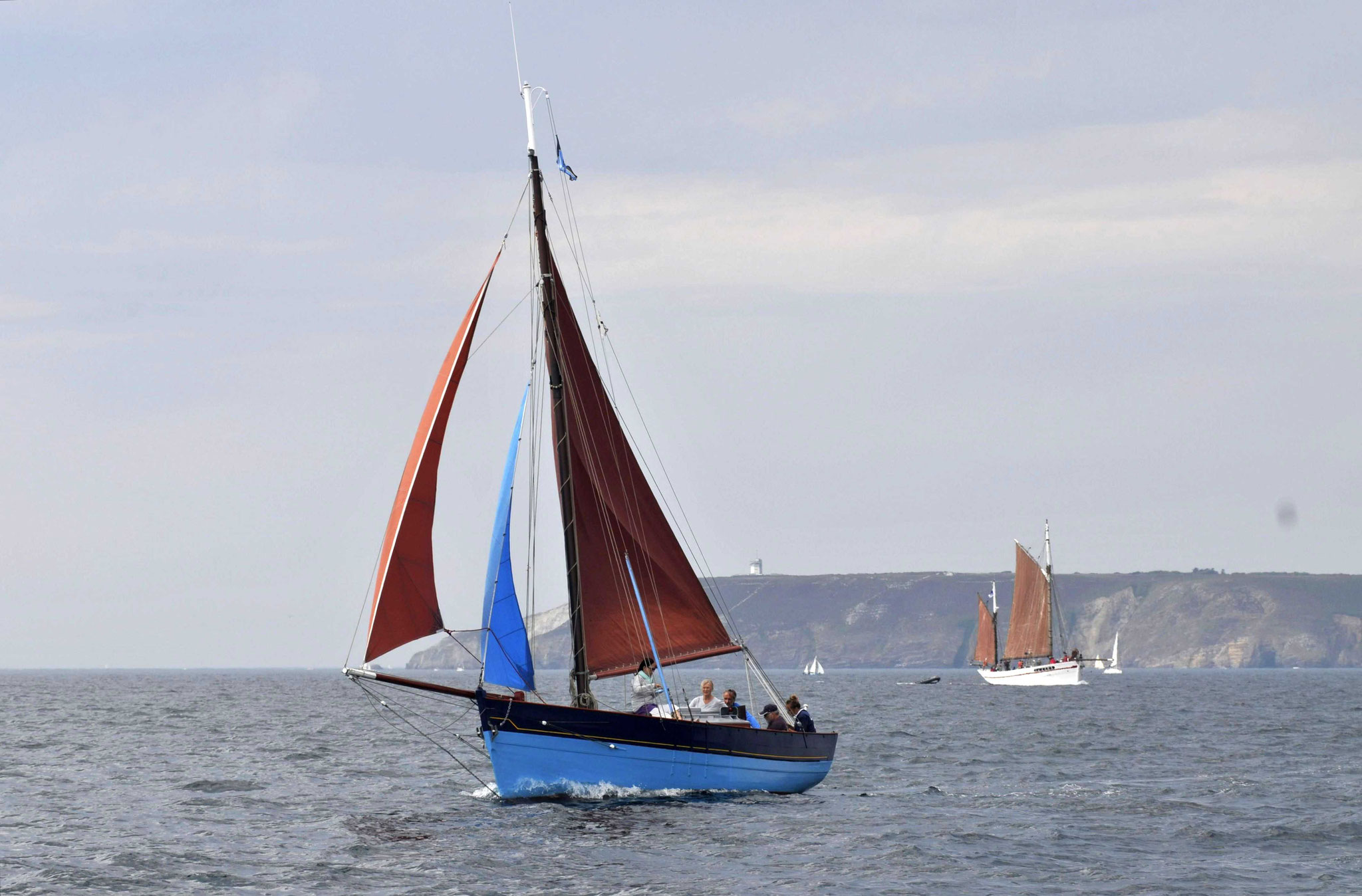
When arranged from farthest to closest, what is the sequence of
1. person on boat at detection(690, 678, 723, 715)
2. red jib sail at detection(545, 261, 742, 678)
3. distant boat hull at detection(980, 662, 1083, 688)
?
1. distant boat hull at detection(980, 662, 1083, 688)
2. red jib sail at detection(545, 261, 742, 678)
3. person on boat at detection(690, 678, 723, 715)

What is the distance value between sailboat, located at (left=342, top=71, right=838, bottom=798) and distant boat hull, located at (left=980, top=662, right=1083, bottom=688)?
10078 centimetres

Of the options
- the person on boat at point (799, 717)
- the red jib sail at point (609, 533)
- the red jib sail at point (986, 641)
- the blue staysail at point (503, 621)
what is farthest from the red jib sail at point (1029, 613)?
the blue staysail at point (503, 621)

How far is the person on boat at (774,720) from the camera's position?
31.3 metres

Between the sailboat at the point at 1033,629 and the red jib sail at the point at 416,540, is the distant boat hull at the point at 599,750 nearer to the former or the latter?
the red jib sail at the point at 416,540

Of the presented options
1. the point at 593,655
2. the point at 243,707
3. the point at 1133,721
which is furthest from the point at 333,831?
the point at 243,707

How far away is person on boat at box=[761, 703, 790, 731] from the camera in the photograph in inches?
1232

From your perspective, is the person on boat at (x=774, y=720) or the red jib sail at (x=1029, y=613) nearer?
the person on boat at (x=774, y=720)

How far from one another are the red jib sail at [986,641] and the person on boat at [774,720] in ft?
368

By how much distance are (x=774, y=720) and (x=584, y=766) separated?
471 cm

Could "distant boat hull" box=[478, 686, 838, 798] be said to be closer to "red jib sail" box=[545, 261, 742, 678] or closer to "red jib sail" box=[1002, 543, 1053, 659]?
"red jib sail" box=[545, 261, 742, 678]

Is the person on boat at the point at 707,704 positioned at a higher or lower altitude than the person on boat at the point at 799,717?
higher

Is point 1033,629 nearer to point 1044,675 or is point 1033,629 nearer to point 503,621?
point 1044,675

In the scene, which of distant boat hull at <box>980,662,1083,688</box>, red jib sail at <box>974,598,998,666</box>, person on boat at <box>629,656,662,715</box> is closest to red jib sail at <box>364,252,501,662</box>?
person on boat at <box>629,656,662,715</box>

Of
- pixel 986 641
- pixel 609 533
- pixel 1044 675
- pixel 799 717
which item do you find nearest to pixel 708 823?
pixel 799 717
